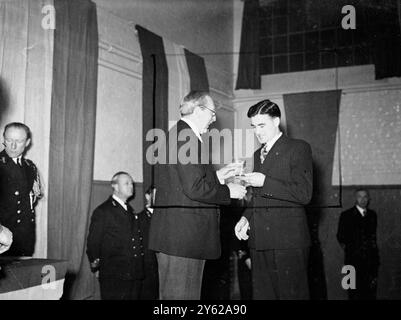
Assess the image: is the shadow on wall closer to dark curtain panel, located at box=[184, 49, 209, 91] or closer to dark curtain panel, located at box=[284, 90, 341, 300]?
dark curtain panel, located at box=[184, 49, 209, 91]

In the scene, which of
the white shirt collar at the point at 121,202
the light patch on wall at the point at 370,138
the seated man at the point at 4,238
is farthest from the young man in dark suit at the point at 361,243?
the seated man at the point at 4,238

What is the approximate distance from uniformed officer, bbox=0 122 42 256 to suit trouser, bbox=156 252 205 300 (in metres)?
1.43

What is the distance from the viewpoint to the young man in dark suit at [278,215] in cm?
219

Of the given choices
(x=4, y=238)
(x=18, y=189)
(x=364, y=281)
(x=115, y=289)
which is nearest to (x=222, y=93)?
(x=364, y=281)

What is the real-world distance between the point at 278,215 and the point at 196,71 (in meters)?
3.78

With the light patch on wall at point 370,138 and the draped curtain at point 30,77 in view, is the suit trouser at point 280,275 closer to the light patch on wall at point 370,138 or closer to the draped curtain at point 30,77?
the draped curtain at point 30,77

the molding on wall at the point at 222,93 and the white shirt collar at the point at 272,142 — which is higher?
the molding on wall at the point at 222,93

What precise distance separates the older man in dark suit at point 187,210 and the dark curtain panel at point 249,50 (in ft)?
15.2

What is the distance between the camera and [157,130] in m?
4.87

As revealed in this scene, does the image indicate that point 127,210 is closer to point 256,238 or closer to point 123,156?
point 123,156

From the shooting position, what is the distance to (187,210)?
2275 mm

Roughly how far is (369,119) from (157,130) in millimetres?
3340

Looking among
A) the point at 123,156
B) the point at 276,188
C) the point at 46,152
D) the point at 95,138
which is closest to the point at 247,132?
the point at 123,156

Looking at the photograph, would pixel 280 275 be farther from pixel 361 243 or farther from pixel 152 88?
pixel 361 243
